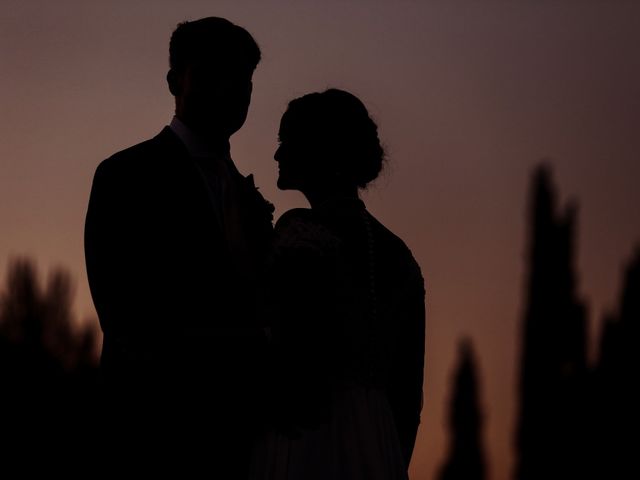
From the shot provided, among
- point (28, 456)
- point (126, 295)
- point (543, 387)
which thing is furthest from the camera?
point (543, 387)

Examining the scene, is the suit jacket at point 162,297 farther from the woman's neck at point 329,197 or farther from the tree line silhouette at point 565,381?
the tree line silhouette at point 565,381

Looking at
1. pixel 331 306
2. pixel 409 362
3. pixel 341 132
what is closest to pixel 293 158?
pixel 341 132

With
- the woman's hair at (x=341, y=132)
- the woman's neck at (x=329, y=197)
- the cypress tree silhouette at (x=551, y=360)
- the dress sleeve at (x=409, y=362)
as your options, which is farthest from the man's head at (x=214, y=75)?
the cypress tree silhouette at (x=551, y=360)

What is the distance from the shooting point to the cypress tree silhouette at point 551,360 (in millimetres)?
59781

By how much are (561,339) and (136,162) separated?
59.0 metres

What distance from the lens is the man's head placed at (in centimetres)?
677

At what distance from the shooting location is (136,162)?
658 centimetres

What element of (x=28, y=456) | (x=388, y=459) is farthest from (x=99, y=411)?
(x=28, y=456)

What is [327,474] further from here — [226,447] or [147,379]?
[147,379]

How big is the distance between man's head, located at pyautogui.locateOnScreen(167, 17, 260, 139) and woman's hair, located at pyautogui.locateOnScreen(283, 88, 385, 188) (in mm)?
307

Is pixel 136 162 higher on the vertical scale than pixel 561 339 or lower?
lower

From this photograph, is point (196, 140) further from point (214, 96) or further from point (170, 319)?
point (170, 319)

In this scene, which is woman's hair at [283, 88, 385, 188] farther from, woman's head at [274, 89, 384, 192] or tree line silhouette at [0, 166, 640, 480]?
tree line silhouette at [0, 166, 640, 480]

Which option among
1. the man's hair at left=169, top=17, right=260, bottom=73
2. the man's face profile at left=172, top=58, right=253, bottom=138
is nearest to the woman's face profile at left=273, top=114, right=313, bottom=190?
the man's face profile at left=172, top=58, right=253, bottom=138
